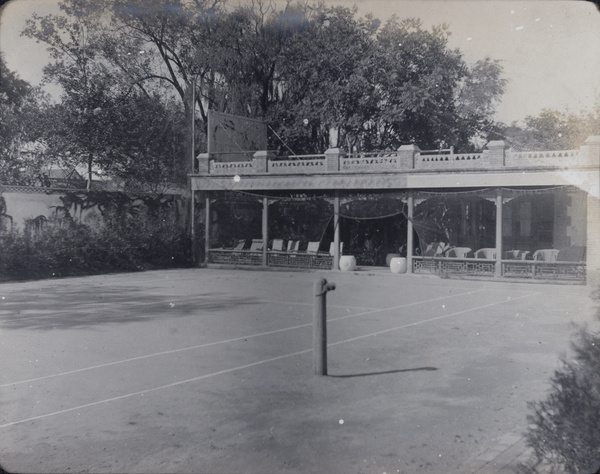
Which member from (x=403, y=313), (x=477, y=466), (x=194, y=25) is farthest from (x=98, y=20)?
(x=477, y=466)

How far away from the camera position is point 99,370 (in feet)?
24.1

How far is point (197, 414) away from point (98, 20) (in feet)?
80.6

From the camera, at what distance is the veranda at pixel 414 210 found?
65.3ft

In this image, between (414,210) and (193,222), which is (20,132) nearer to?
(193,222)

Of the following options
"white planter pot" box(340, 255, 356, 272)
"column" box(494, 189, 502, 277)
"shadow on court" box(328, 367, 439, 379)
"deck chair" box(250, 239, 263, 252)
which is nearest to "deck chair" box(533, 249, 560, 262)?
"column" box(494, 189, 502, 277)

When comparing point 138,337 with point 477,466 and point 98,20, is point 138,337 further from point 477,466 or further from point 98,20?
point 98,20

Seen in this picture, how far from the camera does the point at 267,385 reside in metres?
6.68

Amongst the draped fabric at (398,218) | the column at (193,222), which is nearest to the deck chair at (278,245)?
the draped fabric at (398,218)

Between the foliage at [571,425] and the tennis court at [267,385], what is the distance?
0.54 feet

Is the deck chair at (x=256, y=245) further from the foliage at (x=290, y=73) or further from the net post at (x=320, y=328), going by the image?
the net post at (x=320, y=328)

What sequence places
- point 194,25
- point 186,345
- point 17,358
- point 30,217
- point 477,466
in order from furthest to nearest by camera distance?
point 194,25, point 30,217, point 186,345, point 17,358, point 477,466

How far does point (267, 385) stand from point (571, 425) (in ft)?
9.76

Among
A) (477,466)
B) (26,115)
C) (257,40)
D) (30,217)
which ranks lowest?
(477,466)

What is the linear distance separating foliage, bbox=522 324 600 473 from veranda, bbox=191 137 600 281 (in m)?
11.7
